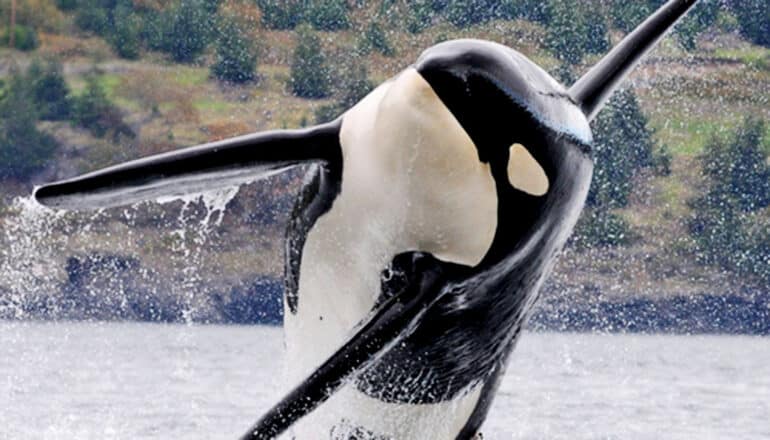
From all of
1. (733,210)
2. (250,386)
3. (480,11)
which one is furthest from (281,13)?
(250,386)

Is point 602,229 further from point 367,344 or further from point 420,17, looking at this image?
point 367,344

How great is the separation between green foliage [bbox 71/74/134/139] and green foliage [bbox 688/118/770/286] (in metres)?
25.5

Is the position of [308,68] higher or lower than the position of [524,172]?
lower

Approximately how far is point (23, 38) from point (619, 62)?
235 feet

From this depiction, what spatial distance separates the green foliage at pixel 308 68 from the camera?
73.8 metres

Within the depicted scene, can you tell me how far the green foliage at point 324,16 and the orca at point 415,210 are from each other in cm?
6878

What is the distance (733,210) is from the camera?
68.7 meters

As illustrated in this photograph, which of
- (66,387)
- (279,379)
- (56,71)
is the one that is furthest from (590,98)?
(56,71)

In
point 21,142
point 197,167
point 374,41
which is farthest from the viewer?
point 374,41

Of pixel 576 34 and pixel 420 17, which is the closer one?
pixel 576 34

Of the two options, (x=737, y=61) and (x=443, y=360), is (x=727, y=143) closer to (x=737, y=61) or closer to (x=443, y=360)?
(x=737, y=61)

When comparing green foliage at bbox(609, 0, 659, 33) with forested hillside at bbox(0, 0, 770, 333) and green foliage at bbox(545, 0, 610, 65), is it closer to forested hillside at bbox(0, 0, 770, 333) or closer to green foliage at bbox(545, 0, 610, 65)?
forested hillside at bbox(0, 0, 770, 333)

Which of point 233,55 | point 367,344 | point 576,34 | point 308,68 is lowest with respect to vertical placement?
point 308,68

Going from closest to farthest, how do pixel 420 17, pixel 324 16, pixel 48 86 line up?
1. pixel 48 86
2. pixel 420 17
3. pixel 324 16
